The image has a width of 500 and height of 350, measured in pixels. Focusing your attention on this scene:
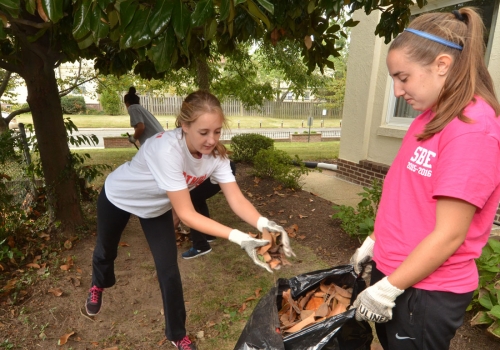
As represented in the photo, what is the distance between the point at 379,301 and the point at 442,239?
0.35 m

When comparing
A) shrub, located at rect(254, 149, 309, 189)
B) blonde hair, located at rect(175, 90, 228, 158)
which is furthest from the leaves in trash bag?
shrub, located at rect(254, 149, 309, 189)

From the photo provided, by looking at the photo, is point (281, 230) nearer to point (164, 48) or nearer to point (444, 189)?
point (444, 189)

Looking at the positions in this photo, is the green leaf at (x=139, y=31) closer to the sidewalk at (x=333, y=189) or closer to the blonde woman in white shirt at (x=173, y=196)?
the blonde woman in white shirt at (x=173, y=196)

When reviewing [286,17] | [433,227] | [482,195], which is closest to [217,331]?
[433,227]

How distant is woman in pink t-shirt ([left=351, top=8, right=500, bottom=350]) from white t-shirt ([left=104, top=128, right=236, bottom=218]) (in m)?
1.11

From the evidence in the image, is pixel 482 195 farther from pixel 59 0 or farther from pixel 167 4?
pixel 59 0

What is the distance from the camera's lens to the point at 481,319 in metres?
2.34

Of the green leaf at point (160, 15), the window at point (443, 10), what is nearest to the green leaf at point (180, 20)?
the green leaf at point (160, 15)

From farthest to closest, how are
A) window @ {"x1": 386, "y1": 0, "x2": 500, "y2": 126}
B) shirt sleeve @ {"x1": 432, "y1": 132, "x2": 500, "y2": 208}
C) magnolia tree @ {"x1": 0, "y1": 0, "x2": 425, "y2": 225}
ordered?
window @ {"x1": 386, "y1": 0, "x2": 500, "y2": 126}
magnolia tree @ {"x1": 0, "y1": 0, "x2": 425, "y2": 225}
shirt sleeve @ {"x1": 432, "y1": 132, "x2": 500, "y2": 208}

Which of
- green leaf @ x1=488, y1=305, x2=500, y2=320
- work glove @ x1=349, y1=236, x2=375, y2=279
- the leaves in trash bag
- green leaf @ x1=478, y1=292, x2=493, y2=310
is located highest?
work glove @ x1=349, y1=236, x2=375, y2=279

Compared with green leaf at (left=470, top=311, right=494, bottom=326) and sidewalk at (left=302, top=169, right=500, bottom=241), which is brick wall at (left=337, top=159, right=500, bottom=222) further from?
green leaf at (left=470, top=311, right=494, bottom=326)

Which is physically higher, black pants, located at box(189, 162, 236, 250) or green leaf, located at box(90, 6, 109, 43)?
green leaf, located at box(90, 6, 109, 43)

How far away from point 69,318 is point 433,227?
2.68 metres

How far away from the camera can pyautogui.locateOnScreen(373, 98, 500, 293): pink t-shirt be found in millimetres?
1021
